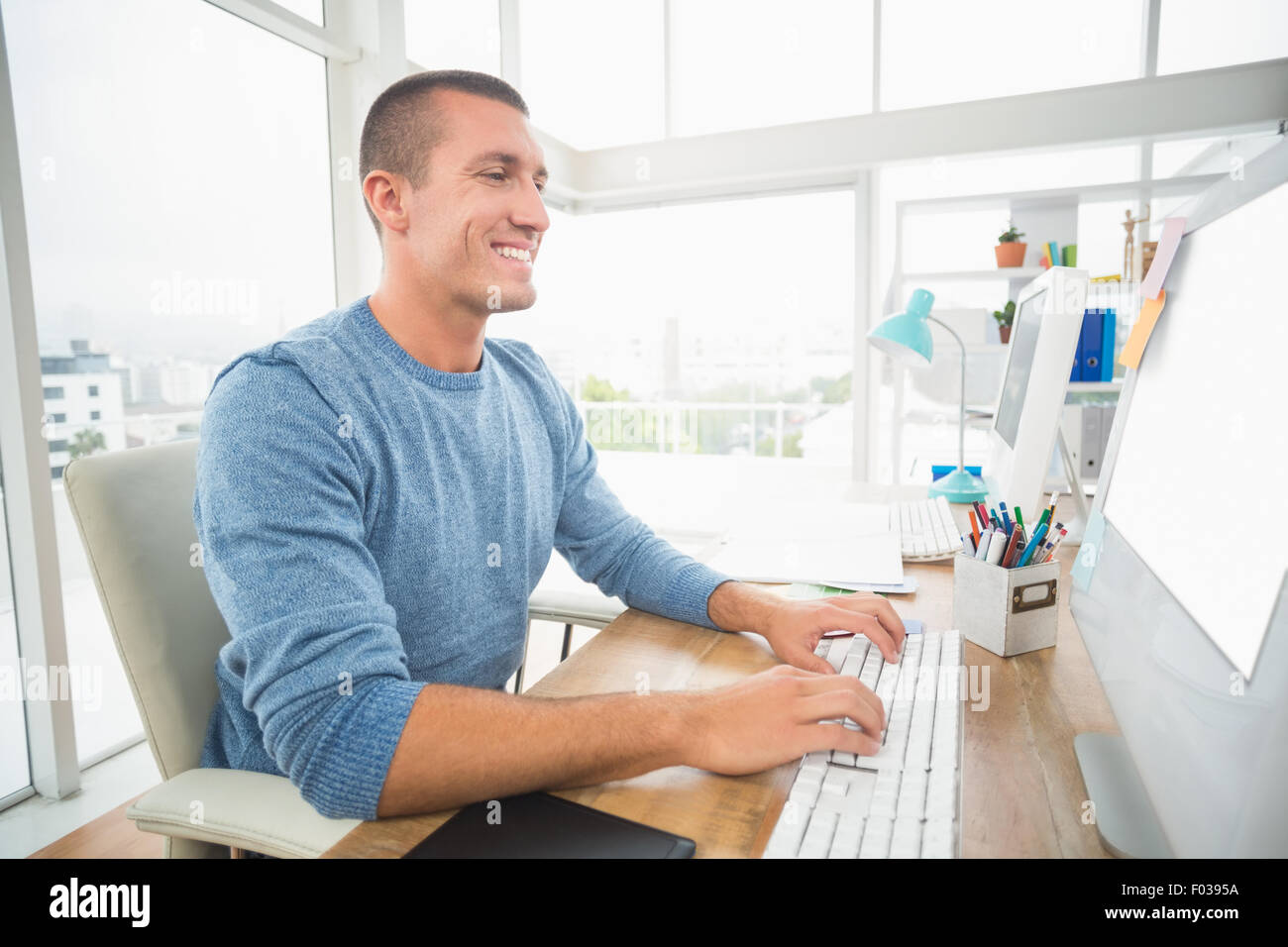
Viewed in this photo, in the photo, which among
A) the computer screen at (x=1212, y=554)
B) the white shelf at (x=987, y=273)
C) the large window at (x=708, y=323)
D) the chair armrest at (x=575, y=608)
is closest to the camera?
the computer screen at (x=1212, y=554)

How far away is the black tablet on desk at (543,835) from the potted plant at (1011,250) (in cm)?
360

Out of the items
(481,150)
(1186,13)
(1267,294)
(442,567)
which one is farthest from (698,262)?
(1267,294)

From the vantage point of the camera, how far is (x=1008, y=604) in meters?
0.83

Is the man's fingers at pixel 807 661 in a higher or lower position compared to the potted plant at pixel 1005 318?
lower

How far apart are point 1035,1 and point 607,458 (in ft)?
10.6

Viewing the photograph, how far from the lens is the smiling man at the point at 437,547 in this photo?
1.96ft

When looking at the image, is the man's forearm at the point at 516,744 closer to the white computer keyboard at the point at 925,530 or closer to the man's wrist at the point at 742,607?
the man's wrist at the point at 742,607

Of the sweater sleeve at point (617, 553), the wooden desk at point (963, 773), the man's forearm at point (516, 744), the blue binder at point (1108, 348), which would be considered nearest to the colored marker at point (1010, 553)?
the wooden desk at point (963, 773)

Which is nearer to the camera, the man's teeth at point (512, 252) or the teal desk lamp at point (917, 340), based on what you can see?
the man's teeth at point (512, 252)

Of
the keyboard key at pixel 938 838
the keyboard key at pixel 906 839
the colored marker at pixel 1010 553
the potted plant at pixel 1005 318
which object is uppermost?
the potted plant at pixel 1005 318

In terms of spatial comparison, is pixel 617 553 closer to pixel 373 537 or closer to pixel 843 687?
pixel 373 537

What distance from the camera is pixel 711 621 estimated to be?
0.96 metres

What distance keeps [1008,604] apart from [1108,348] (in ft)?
7.00
